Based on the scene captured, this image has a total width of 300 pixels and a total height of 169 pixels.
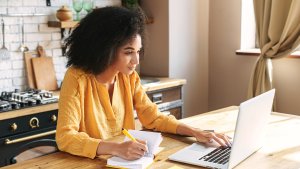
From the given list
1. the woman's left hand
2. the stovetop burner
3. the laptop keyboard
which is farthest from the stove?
the laptop keyboard

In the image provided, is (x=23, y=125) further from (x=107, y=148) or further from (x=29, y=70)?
(x=107, y=148)

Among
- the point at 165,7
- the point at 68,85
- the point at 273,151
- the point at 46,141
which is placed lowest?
the point at 46,141

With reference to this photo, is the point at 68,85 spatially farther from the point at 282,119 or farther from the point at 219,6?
the point at 219,6

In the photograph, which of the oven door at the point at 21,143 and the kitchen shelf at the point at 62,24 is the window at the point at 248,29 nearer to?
the kitchen shelf at the point at 62,24

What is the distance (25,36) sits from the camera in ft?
10.3

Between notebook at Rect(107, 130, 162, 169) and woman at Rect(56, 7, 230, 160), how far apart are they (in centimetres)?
25

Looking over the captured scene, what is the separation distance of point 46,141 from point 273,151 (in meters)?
1.55

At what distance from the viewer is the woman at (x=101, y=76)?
70.1 inches

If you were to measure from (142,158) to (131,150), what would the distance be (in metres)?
0.06

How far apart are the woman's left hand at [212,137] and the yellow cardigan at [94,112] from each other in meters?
0.16

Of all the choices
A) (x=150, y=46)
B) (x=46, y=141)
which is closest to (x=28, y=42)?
(x=46, y=141)

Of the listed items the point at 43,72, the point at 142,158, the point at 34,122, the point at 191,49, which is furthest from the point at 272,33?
the point at 142,158

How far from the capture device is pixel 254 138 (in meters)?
1.63

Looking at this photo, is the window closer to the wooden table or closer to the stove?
the wooden table
